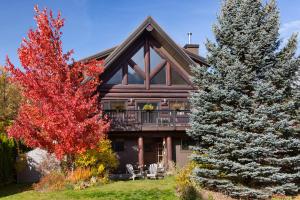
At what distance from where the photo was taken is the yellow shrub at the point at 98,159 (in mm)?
20766

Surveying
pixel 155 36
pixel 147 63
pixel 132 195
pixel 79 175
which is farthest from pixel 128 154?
pixel 132 195

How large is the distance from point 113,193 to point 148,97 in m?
11.7

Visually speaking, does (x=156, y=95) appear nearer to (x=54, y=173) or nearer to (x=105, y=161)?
(x=105, y=161)

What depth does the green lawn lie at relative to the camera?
52.4 feet

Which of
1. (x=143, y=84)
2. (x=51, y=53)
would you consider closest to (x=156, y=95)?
(x=143, y=84)

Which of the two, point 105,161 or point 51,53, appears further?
point 105,161

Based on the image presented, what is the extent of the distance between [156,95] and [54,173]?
407 inches

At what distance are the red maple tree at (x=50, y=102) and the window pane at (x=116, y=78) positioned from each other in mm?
6722

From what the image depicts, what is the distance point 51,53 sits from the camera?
19703 millimetres

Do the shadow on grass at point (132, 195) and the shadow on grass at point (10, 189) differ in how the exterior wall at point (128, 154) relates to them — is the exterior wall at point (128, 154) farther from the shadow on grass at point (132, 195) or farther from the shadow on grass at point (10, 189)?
the shadow on grass at point (132, 195)

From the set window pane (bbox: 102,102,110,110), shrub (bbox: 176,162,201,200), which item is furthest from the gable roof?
shrub (bbox: 176,162,201,200)

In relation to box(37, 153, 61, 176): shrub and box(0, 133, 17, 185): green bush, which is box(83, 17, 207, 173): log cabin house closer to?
box(37, 153, 61, 176): shrub

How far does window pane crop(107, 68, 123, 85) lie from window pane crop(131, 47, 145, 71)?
4.37 ft

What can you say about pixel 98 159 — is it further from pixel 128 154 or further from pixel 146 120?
pixel 146 120
